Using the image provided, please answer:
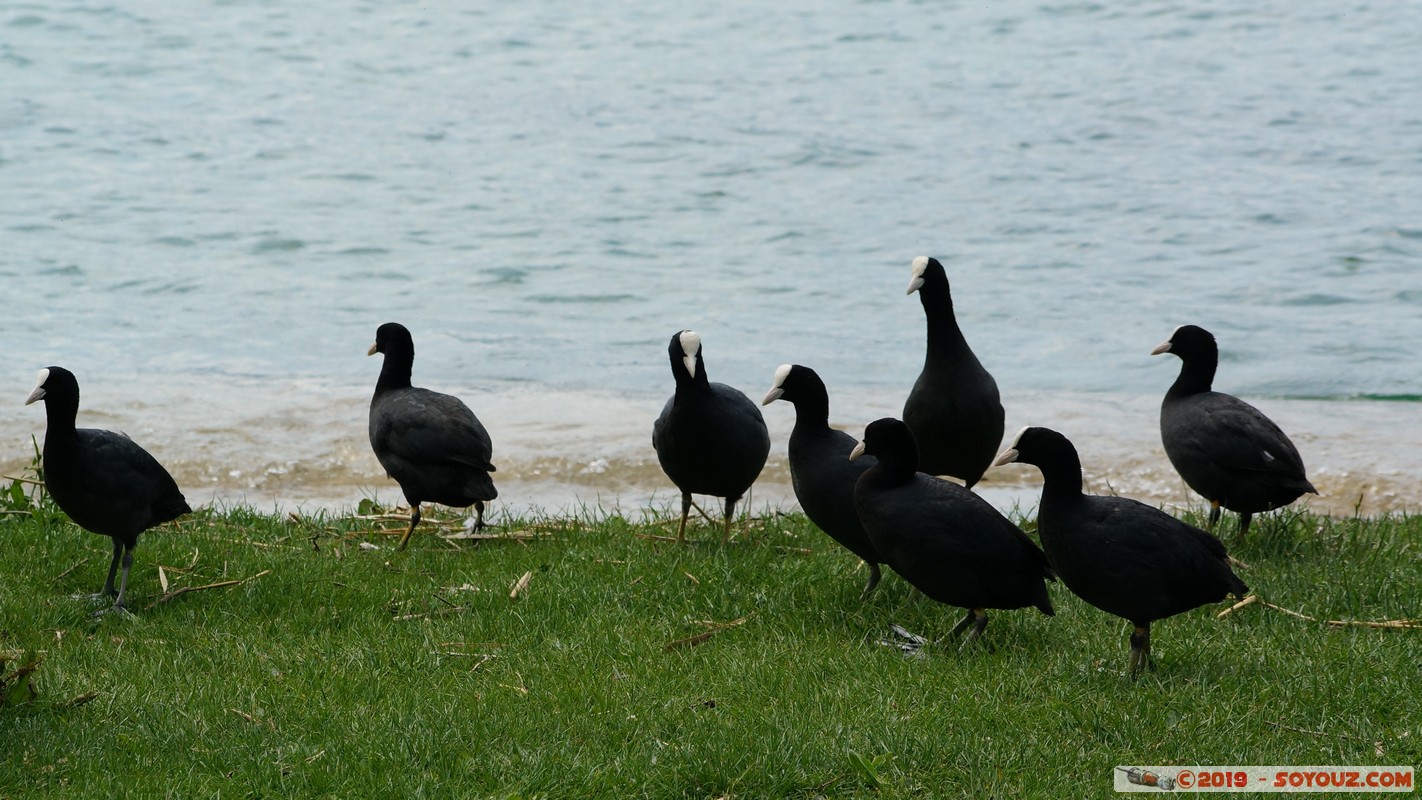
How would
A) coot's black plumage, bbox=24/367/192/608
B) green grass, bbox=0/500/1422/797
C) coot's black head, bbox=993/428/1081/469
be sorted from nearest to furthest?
green grass, bbox=0/500/1422/797
coot's black head, bbox=993/428/1081/469
coot's black plumage, bbox=24/367/192/608

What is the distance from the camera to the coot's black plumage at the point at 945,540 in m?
4.96

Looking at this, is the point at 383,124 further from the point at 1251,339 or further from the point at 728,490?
the point at 728,490

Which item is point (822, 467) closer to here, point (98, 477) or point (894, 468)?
point (894, 468)

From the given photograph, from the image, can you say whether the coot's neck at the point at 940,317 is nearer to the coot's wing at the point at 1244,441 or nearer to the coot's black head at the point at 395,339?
the coot's wing at the point at 1244,441

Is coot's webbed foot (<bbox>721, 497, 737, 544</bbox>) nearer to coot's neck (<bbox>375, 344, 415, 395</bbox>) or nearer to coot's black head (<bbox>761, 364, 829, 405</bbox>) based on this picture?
coot's black head (<bbox>761, 364, 829, 405</bbox>)

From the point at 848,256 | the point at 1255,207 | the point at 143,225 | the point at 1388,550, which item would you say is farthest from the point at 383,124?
the point at 1388,550

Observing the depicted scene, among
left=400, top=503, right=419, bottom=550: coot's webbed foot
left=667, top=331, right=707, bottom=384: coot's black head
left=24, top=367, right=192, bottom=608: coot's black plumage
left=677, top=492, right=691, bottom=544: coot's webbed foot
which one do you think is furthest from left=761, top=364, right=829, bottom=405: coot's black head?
left=24, top=367, right=192, bottom=608: coot's black plumage

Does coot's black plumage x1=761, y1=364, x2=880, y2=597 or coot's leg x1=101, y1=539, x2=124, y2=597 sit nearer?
coot's black plumage x1=761, y1=364, x2=880, y2=597

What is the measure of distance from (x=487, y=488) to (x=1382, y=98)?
63.4ft

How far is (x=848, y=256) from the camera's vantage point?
15586mm

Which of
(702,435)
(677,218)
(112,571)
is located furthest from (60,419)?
(677,218)

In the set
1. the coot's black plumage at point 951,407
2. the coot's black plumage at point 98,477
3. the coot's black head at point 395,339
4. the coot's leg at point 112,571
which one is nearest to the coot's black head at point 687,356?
the coot's black plumage at point 951,407

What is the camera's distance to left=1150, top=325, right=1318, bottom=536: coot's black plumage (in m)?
6.01

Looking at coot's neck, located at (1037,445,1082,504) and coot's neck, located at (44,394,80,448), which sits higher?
coot's neck, located at (44,394,80,448)
